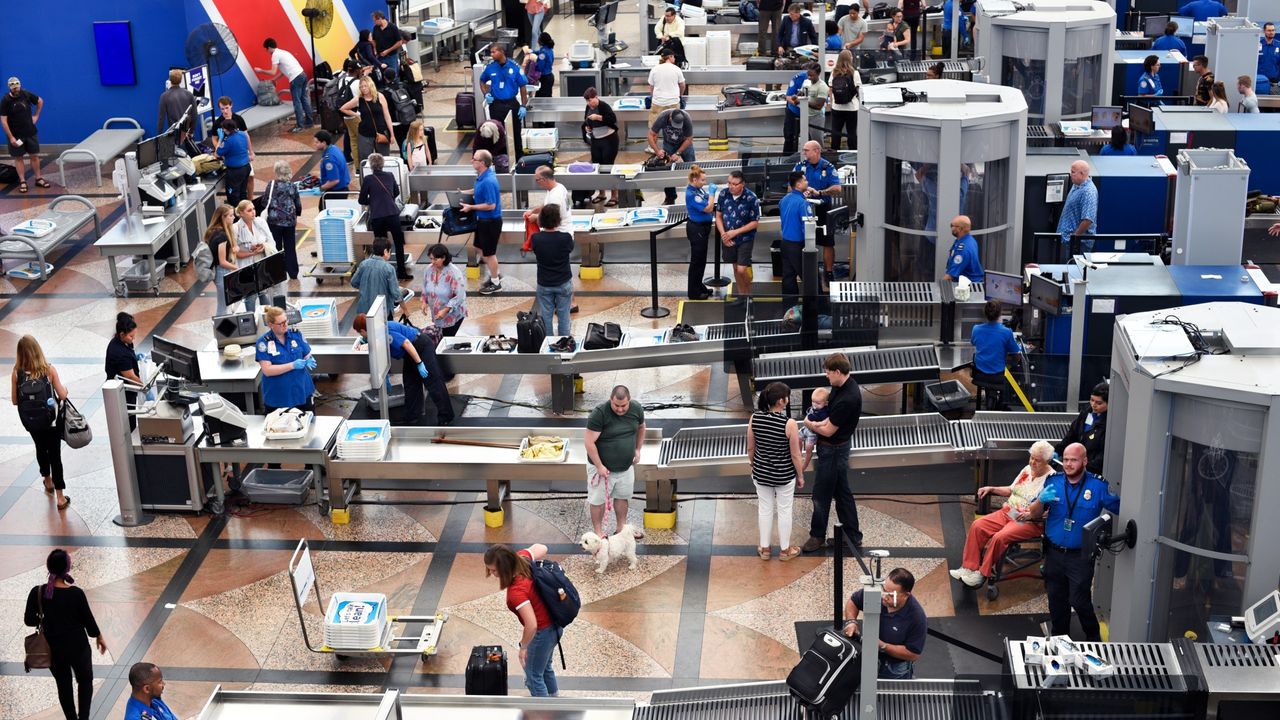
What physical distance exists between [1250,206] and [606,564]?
972cm

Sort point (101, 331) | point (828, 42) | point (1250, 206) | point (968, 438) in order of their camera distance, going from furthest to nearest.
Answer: point (828, 42)
point (1250, 206)
point (101, 331)
point (968, 438)

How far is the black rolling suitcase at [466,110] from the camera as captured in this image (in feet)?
71.5

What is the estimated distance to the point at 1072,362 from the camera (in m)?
11.2

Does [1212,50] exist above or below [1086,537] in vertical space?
above

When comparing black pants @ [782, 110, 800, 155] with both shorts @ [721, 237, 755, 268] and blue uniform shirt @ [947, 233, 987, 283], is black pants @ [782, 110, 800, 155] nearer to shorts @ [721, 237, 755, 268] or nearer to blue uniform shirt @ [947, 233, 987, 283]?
shorts @ [721, 237, 755, 268]

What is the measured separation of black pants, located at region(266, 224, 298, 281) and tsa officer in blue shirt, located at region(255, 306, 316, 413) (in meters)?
4.15

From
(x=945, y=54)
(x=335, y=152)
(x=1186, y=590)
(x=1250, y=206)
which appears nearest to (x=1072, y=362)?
(x=1186, y=590)

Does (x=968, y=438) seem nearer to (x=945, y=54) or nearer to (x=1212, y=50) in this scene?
(x=1212, y=50)

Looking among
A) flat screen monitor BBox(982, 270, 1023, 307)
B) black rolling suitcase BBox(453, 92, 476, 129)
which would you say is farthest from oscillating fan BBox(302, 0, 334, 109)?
flat screen monitor BBox(982, 270, 1023, 307)

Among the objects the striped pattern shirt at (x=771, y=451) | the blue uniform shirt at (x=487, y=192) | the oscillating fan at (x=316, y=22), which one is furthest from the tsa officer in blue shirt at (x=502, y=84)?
the striped pattern shirt at (x=771, y=451)

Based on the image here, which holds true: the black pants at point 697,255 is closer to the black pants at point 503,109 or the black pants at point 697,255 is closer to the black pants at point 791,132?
the black pants at point 791,132

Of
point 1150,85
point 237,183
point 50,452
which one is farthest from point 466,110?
point 50,452

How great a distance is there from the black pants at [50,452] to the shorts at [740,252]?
654cm

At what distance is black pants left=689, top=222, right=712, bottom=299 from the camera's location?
49.4 feet
